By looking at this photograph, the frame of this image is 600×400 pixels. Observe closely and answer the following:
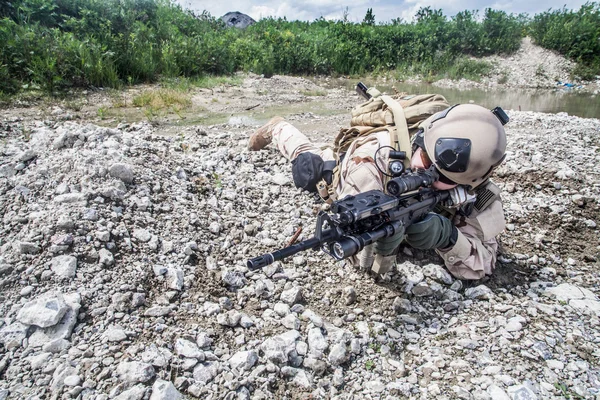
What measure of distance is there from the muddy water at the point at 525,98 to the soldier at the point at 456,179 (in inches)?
316

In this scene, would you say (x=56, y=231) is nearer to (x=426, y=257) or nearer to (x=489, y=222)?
(x=426, y=257)

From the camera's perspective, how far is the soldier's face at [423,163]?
286 centimetres

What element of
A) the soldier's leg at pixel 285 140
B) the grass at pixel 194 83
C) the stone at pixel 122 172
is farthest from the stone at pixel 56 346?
the grass at pixel 194 83

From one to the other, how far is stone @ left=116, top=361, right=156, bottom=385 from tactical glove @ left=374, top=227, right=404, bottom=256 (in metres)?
1.60

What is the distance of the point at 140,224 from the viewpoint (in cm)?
308

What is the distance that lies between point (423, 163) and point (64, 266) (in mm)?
2757

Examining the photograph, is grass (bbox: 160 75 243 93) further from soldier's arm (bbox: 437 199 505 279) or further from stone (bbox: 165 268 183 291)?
soldier's arm (bbox: 437 199 505 279)

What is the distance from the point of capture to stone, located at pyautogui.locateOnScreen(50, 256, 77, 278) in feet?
7.94

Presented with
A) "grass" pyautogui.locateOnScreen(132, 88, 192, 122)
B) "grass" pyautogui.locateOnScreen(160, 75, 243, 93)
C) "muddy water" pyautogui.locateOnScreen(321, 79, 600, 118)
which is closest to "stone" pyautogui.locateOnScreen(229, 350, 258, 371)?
"grass" pyautogui.locateOnScreen(132, 88, 192, 122)

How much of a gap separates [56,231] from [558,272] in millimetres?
4187

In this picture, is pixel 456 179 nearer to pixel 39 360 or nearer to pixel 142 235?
pixel 142 235

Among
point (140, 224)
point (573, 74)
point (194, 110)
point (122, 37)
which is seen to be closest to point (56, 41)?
point (122, 37)

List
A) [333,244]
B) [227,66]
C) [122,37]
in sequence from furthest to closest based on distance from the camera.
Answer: [227,66] → [122,37] → [333,244]

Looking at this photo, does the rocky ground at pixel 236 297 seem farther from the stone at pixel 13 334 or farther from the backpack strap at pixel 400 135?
the backpack strap at pixel 400 135
